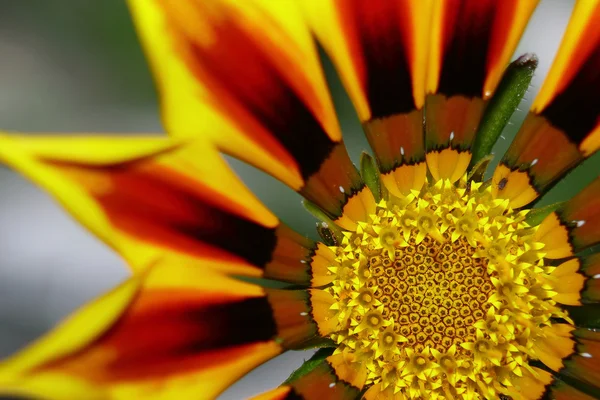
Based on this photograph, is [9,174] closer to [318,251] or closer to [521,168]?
[318,251]

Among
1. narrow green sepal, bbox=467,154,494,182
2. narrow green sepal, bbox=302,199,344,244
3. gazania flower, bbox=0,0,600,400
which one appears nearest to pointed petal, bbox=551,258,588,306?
gazania flower, bbox=0,0,600,400

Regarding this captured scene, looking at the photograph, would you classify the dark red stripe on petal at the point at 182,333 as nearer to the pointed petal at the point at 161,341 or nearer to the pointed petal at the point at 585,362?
the pointed petal at the point at 161,341

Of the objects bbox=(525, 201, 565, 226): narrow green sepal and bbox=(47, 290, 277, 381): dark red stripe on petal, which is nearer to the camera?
bbox=(47, 290, 277, 381): dark red stripe on petal

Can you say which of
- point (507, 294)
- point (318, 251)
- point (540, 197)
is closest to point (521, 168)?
point (540, 197)

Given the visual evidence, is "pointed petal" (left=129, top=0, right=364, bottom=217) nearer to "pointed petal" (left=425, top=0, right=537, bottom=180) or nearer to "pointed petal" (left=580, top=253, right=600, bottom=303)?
"pointed petal" (left=425, top=0, right=537, bottom=180)

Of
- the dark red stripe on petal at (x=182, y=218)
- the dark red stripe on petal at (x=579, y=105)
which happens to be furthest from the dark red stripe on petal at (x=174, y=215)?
the dark red stripe on petal at (x=579, y=105)

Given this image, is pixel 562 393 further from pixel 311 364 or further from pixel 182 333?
pixel 182 333

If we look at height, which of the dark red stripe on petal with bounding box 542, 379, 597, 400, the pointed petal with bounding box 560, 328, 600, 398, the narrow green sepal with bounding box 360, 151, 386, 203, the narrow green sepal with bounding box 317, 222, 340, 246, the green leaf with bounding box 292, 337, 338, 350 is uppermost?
the narrow green sepal with bounding box 360, 151, 386, 203
